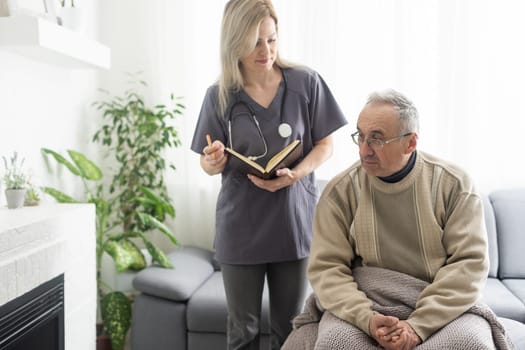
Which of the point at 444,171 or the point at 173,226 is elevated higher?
the point at 444,171

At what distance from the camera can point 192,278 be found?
2709 mm

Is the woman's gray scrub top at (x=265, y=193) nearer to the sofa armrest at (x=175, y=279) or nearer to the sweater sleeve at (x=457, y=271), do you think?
the sweater sleeve at (x=457, y=271)

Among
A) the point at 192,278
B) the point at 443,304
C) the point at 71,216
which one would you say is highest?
the point at 71,216

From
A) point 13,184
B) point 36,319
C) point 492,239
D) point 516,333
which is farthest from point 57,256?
point 492,239

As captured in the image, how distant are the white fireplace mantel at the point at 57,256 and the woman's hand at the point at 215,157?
0.60 meters

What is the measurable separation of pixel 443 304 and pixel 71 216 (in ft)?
4.38

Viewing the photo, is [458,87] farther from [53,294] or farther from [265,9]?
[53,294]

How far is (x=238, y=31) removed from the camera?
1.70m

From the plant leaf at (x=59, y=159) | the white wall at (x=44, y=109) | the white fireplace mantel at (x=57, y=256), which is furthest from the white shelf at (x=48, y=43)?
the white fireplace mantel at (x=57, y=256)

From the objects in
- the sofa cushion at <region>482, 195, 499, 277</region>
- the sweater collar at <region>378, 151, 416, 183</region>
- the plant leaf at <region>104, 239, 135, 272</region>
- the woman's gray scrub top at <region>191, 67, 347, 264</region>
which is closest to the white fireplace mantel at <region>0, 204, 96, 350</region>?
the plant leaf at <region>104, 239, 135, 272</region>

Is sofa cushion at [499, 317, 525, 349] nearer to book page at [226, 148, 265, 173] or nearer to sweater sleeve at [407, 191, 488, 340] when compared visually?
sweater sleeve at [407, 191, 488, 340]

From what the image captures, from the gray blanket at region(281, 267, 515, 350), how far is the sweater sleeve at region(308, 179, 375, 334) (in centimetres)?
3

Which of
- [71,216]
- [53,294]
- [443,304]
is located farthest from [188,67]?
[443,304]

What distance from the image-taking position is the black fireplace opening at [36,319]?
1.68 m
